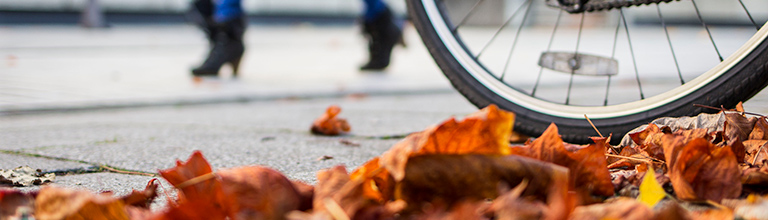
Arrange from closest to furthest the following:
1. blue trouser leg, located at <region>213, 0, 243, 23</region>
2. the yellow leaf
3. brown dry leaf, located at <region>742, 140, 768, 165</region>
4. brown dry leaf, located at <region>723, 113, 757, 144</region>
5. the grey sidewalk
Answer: the yellow leaf, brown dry leaf, located at <region>742, 140, 768, 165</region>, brown dry leaf, located at <region>723, 113, 757, 144</region>, the grey sidewalk, blue trouser leg, located at <region>213, 0, 243, 23</region>

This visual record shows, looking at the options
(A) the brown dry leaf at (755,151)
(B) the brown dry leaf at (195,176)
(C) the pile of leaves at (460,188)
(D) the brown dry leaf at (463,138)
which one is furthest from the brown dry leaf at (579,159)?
(B) the brown dry leaf at (195,176)

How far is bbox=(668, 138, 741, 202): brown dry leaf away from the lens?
0.92 m

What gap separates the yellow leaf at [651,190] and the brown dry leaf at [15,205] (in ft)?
2.44

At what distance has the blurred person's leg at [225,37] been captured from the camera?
3594 mm

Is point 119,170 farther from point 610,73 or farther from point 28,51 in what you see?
point 28,51

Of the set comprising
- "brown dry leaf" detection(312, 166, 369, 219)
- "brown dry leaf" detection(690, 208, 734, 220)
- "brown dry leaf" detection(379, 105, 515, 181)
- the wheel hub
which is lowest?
"brown dry leaf" detection(690, 208, 734, 220)

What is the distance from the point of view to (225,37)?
365cm

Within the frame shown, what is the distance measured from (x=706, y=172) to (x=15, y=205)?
0.90 meters

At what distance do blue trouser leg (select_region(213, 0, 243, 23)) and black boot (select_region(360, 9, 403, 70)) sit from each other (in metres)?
0.89

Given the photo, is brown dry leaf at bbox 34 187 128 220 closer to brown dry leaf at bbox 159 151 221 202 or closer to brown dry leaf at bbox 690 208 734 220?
brown dry leaf at bbox 159 151 221 202

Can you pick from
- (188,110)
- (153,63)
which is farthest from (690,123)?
(153,63)

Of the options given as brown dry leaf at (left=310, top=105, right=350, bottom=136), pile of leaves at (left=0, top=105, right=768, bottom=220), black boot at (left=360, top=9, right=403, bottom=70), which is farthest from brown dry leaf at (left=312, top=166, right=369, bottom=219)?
black boot at (left=360, top=9, right=403, bottom=70)

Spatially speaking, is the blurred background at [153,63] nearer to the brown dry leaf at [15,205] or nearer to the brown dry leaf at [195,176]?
the brown dry leaf at [195,176]

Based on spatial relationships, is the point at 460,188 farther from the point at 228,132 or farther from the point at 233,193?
the point at 228,132
